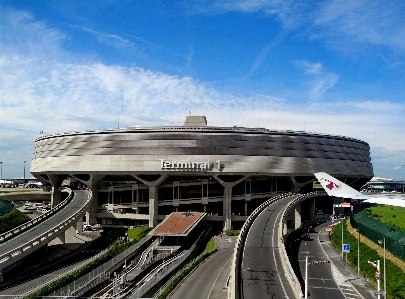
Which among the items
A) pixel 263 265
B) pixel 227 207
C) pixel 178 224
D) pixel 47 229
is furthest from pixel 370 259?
pixel 47 229

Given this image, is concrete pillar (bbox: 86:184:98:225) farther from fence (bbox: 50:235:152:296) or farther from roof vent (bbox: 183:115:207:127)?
fence (bbox: 50:235:152:296)

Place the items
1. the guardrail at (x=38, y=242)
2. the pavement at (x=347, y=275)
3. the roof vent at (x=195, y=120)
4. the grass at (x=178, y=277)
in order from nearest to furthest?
the pavement at (x=347, y=275)
the grass at (x=178, y=277)
the guardrail at (x=38, y=242)
the roof vent at (x=195, y=120)

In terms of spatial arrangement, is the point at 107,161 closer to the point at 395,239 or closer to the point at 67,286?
the point at 67,286

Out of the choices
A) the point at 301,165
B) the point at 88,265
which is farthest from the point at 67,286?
the point at 301,165

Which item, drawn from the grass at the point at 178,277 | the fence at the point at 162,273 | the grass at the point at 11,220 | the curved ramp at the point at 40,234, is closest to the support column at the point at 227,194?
the fence at the point at 162,273

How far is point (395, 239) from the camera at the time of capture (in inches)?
2253

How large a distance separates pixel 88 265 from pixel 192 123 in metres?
73.7

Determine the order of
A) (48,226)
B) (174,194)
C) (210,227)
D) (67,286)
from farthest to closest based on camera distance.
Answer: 1. (174,194)
2. (210,227)
3. (48,226)
4. (67,286)

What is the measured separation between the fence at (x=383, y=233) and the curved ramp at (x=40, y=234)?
5484 cm

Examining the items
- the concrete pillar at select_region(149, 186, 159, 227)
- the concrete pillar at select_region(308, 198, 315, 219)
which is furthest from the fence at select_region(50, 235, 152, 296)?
the concrete pillar at select_region(308, 198, 315, 219)

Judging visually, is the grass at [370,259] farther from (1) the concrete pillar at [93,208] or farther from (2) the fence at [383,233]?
(1) the concrete pillar at [93,208]

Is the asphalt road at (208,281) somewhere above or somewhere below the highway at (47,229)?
below

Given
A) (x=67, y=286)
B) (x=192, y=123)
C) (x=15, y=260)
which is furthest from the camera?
(x=192, y=123)

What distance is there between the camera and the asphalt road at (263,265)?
45594 millimetres
